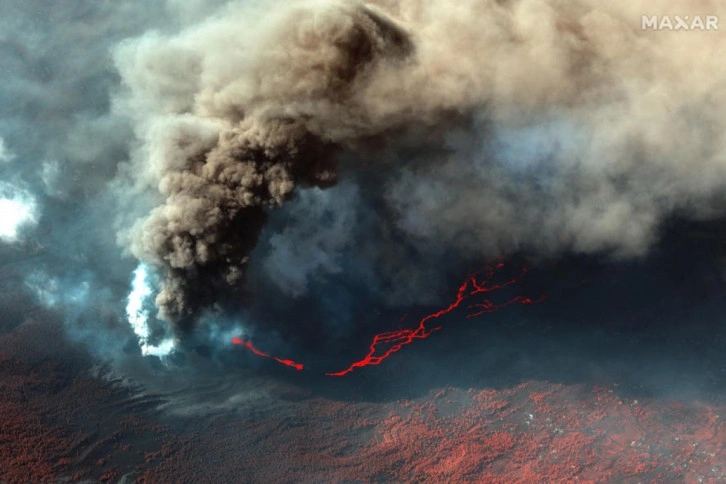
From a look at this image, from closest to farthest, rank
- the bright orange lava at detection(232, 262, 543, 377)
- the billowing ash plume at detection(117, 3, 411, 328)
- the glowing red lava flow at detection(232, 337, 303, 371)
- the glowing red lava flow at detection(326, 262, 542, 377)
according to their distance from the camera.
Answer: the billowing ash plume at detection(117, 3, 411, 328) → the glowing red lava flow at detection(232, 337, 303, 371) → the bright orange lava at detection(232, 262, 543, 377) → the glowing red lava flow at detection(326, 262, 542, 377)

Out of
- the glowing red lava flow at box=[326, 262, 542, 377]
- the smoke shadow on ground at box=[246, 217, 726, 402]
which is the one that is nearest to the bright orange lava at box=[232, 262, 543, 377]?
the glowing red lava flow at box=[326, 262, 542, 377]

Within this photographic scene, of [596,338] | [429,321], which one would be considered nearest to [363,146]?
[429,321]

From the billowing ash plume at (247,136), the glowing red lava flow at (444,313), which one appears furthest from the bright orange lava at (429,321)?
the billowing ash plume at (247,136)

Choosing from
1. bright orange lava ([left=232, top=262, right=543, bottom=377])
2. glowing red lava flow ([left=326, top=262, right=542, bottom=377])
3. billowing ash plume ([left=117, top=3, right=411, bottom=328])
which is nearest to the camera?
billowing ash plume ([left=117, top=3, right=411, bottom=328])

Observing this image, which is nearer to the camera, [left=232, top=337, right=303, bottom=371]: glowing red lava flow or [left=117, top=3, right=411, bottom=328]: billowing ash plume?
[left=117, top=3, right=411, bottom=328]: billowing ash plume

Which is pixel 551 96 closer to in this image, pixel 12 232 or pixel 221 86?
pixel 221 86

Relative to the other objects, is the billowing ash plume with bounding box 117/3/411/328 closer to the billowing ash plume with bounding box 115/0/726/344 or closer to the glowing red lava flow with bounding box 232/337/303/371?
the billowing ash plume with bounding box 115/0/726/344
